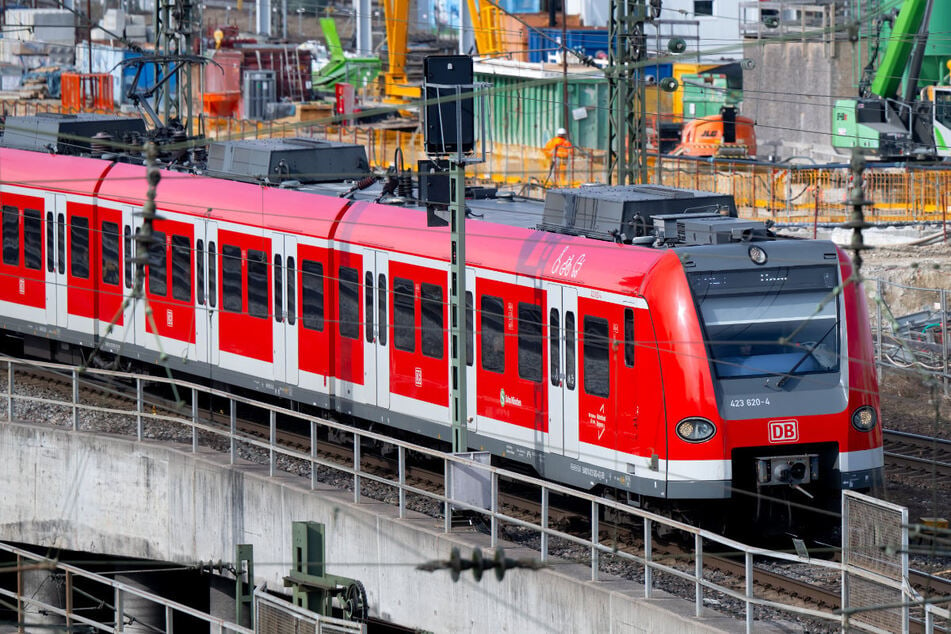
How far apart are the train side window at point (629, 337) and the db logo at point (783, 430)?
1398 mm

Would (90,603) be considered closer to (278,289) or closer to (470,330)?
(278,289)

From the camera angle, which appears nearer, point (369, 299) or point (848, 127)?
point (369, 299)

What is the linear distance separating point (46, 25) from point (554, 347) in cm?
7939

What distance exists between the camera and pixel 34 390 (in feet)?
81.2

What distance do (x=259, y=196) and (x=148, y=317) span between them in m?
2.68

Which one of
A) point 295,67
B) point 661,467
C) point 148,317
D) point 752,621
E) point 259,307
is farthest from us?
point 295,67

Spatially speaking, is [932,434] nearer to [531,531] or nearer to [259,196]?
[531,531]

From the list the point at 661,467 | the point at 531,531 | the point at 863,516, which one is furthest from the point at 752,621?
the point at 531,531

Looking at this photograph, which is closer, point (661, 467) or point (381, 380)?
point (661, 467)

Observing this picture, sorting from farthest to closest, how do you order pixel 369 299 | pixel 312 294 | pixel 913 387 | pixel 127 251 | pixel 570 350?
pixel 913 387
pixel 127 251
pixel 312 294
pixel 369 299
pixel 570 350

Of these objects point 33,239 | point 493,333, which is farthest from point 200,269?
point 493,333

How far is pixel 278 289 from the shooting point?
2159 cm

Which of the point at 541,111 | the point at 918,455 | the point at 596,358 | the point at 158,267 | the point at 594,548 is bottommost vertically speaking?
the point at 918,455

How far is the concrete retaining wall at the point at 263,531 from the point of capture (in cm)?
1470
